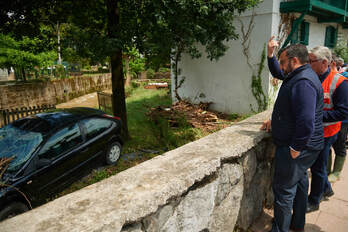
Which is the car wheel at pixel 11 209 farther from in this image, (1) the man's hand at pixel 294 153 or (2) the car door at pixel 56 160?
(1) the man's hand at pixel 294 153

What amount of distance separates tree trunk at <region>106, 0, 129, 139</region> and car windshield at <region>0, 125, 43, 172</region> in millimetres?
2856

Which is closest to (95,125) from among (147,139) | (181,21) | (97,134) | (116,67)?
(97,134)

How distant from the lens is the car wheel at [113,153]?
6.05 metres

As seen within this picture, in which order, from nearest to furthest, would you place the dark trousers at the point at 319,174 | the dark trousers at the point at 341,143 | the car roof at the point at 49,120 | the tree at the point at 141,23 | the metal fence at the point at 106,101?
the dark trousers at the point at 319,174, the dark trousers at the point at 341,143, the car roof at the point at 49,120, the tree at the point at 141,23, the metal fence at the point at 106,101

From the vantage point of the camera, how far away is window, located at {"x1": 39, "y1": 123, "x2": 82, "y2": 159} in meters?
4.35

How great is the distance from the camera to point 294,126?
6.65 ft

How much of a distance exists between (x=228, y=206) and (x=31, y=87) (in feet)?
42.6

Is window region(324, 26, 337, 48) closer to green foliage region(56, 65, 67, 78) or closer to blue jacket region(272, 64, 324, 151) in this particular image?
blue jacket region(272, 64, 324, 151)

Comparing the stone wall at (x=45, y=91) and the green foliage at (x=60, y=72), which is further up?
the green foliage at (x=60, y=72)

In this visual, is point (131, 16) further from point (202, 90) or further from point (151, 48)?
point (202, 90)

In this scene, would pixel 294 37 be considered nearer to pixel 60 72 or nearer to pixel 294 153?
pixel 294 153

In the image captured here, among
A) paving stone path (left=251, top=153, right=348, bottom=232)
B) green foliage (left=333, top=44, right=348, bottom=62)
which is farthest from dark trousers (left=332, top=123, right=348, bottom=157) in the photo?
green foliage (left=333, top=44, right=348, bottom=62)

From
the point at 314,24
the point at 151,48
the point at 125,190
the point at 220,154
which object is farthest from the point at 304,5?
the point at 125,190

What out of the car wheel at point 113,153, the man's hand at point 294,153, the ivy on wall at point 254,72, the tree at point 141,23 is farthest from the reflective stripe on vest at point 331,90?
the ivy on wall at point 254,72
